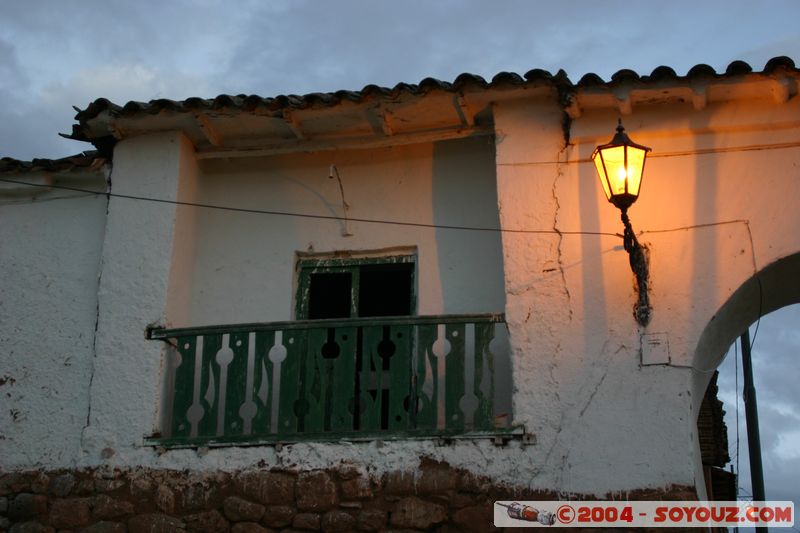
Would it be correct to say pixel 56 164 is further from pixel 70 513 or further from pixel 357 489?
pixel 357 489

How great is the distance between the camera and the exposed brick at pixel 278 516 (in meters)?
7.75

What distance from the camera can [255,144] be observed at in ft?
30.5

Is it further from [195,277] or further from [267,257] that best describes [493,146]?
[195,277]

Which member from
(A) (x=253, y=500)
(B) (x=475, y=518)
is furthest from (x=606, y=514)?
(A) (x=253, y=500)

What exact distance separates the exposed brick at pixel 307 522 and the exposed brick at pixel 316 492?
64 mm

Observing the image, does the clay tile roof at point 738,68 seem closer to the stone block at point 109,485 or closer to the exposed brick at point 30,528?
the stone block at point 109,485

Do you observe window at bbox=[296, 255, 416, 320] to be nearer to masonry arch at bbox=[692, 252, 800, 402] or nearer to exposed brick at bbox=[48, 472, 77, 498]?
exposed brick at bbox=[48, 472, 77, 498]

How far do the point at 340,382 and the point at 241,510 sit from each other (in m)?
1.24

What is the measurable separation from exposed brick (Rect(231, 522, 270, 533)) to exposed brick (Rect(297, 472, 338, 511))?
318 mm

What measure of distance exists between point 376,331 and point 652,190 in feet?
8.03

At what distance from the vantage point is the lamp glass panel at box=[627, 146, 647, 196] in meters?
7.43

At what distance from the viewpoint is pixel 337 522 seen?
766cm

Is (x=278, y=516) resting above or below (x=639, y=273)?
below

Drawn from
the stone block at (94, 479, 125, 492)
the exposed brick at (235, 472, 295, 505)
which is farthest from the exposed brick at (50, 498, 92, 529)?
the exposed brick at (235, 472, 295, 505)
